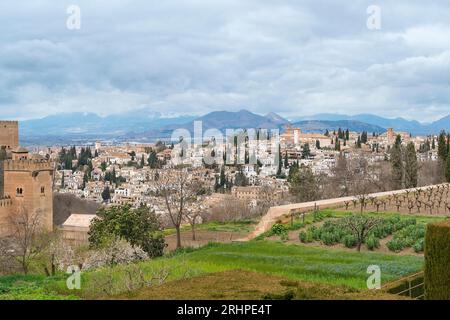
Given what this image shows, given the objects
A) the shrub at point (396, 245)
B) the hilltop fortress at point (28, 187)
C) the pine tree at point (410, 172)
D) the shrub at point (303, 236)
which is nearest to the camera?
the shrub at point (396, 245)

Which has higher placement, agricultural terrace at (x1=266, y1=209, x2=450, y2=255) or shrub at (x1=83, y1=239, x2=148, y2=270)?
agricultural terrace at (x1=266, y1=209, x2=450, y2=255)

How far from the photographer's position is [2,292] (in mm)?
13188

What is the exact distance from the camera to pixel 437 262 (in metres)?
8.33

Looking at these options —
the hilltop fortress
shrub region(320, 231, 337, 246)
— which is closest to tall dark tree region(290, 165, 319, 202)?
the hilltop fortress

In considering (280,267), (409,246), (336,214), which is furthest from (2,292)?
(336,214)

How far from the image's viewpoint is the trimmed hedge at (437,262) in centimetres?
824

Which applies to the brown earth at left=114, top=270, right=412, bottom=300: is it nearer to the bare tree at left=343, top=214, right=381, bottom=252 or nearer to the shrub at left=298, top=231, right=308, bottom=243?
the bare tree at left=343, top=214, right=381, bottom=252

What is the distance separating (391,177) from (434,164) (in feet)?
25.2

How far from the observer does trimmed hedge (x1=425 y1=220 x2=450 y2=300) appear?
8.24 metres

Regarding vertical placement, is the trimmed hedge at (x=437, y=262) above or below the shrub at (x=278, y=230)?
above

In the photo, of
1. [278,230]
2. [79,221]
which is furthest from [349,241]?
[79,221]

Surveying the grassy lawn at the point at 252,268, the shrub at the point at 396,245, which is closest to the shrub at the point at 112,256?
the grassy lawn at the point at 252,268

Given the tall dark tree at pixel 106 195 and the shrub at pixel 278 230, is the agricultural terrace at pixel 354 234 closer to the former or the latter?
the shrub at pixel 278 230
